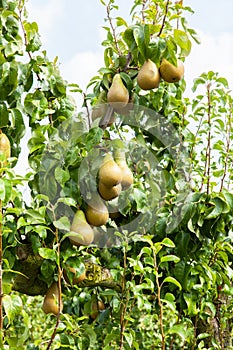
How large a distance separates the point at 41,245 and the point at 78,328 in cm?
28

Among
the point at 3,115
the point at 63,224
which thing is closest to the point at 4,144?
the point at 3,115

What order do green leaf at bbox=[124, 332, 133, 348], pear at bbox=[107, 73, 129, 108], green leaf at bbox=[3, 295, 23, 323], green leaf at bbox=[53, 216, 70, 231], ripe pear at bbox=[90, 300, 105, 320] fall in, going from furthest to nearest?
ripe pear at bbox=[90, 300, 105, 320] → green leaf at bbox=[124, 332, 133, 348] → pear at bbox=[107, 73, 129, 108] → green leaf at bbox=[53, 216, 70, 231] → green leaf at bbox=[3, 295, 23, 323]

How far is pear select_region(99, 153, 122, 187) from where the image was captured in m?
1.46

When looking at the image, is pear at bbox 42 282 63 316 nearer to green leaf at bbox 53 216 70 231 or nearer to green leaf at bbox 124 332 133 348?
green leaf at bbox 124 332 133 348

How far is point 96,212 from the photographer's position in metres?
1.54

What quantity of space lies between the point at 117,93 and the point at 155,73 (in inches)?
4.7

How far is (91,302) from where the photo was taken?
7.03ft

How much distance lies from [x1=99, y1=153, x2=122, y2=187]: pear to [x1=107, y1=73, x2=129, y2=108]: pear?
6.9 inches

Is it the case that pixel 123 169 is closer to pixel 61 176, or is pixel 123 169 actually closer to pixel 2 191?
pixel 61 176

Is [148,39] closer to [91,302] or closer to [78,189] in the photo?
[78,189]

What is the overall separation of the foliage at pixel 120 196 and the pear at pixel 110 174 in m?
0.05

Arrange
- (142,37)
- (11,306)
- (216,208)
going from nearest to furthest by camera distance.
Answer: (11,306)
(142,37)
(216,208)

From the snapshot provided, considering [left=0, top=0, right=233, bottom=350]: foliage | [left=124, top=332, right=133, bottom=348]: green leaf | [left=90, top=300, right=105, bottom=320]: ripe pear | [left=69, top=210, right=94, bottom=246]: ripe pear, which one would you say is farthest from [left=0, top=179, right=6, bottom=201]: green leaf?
[left=90, top=300, right=105, bottom=320]: ripe pear

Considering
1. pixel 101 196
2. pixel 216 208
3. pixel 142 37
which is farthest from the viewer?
pixel 216 208
